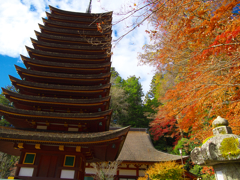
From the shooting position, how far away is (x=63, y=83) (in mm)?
9234

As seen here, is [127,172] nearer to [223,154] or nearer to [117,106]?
[223,154]

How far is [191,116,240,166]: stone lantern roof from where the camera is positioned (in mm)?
1856

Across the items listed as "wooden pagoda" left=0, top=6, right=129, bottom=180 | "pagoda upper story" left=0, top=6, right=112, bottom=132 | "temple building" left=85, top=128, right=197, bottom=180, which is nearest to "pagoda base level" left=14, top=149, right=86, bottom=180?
"wooden pagoda" left=0, top=6, right=129, bottom=180

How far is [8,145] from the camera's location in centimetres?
688

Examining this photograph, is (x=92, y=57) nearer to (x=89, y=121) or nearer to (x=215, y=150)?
(x=89, y=121)

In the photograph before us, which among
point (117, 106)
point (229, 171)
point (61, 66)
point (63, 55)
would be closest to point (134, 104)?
point (117, 106)

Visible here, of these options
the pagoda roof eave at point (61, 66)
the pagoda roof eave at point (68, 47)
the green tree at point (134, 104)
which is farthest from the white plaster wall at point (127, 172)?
the green tree at point (134, 104)

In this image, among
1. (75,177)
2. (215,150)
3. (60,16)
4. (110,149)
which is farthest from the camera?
(60,16)

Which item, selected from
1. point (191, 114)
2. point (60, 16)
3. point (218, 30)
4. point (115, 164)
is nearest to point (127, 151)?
point (115, 164)

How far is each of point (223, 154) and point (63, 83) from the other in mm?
8944

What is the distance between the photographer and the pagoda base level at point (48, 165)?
239 inches

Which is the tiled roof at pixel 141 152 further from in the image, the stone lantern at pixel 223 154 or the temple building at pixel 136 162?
the stone lantern at pixel 223 154

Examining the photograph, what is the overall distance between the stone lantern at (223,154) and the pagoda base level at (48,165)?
5679 millimetres

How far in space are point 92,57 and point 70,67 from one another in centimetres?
170
